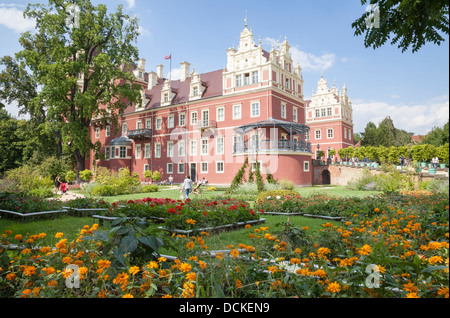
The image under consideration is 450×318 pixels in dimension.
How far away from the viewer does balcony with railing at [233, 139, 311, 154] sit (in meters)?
23.8

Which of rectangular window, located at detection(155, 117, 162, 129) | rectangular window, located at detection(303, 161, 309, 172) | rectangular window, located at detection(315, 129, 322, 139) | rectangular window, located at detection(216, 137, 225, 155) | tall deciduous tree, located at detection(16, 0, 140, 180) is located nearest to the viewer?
tall deciduous tree, located at detection(16, 0, 140, 180)

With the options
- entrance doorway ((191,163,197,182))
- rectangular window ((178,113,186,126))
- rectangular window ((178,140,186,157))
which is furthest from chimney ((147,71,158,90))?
entrance doorway ((191,163,197,182))

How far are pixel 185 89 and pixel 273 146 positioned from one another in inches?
642

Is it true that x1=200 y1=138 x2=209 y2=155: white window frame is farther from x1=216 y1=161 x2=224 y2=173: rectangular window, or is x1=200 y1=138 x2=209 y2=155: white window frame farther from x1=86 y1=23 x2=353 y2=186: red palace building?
x1=216 y1=161 x2=224 y2=173: rectangular window

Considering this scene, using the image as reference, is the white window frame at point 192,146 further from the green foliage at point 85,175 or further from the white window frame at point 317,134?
the white window frame at point 317,134

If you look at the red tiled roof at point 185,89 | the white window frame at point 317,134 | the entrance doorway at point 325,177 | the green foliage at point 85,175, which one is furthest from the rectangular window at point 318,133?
the green foliage at point 85,175

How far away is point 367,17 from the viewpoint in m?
1.80

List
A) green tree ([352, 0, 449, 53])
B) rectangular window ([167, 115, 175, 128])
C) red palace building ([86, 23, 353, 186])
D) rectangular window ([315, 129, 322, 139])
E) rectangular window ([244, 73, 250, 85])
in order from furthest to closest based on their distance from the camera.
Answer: rectangular window ([315, 129, 322, 139]) < rectangular window ([167, 115, 175, 128]) < rectangular window ([244, 73, 250, 85]) < red palace building ([86, 23, 353, 186]) < green tree ([352, 0, 449, 53])

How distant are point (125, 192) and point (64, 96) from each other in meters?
10.5

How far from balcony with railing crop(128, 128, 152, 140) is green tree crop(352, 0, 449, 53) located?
34883 millimetres

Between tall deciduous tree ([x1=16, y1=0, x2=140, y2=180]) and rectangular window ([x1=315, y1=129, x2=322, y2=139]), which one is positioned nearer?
tall deciduous tree ([x1=16, y1=0, x2=140, y2=180])

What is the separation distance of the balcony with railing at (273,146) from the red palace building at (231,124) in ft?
0.28
